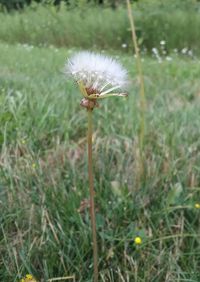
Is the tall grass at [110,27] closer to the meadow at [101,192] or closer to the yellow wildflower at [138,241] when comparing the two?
the meadow at [101,192]

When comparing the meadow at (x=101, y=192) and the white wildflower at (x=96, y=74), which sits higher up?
the white wildflower at (x=96, y=74)

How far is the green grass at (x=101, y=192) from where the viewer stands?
73.9 inches

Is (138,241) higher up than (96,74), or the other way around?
(96,74)

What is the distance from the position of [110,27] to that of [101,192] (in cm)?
678

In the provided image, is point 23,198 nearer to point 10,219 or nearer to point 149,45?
point 10,219

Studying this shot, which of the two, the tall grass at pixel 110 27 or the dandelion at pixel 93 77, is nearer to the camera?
the dandelion at pixel 93 77

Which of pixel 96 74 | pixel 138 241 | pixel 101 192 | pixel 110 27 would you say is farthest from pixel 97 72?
pixel 110 27

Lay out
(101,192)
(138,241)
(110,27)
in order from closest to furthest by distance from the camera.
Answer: (138,241)
(101,192)
(110,27)

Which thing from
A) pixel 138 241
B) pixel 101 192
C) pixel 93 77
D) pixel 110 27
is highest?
pixel 110 27

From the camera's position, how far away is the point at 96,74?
132 centimetres

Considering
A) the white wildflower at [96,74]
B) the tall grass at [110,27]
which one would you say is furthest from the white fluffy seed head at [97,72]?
the tall grass at [110,27]

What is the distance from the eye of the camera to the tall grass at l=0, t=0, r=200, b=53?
8.45 m

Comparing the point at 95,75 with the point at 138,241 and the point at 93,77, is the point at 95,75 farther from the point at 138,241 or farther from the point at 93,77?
the point at 138,241

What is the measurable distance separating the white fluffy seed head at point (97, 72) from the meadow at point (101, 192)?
70 cm
